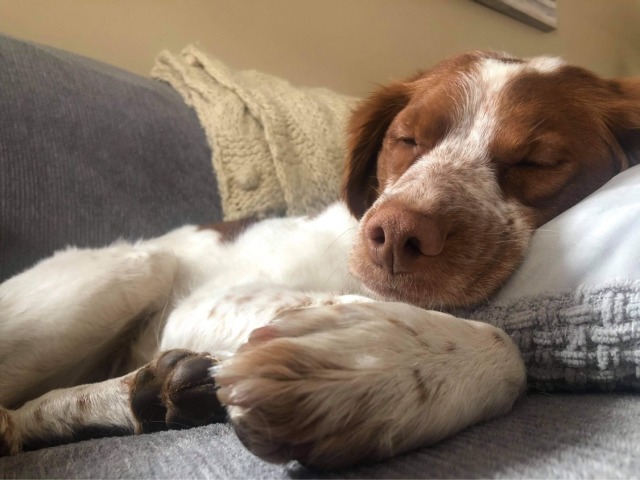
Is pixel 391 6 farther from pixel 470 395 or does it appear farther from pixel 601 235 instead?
pixel 470 395

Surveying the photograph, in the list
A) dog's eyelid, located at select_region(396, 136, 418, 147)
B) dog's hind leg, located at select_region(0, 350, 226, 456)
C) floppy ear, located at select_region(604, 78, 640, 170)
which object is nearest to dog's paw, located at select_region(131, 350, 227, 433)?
dog's hind leg, located at select_region(0, 350, 226, 456)

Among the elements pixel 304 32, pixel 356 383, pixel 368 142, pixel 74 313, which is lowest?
pixel 74 313

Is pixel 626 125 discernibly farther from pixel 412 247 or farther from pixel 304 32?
pixel 304 32

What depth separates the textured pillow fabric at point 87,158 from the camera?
1.66 m

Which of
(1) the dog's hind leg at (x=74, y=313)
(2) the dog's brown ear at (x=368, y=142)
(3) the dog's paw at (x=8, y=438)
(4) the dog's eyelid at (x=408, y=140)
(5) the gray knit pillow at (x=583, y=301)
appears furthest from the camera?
(2) the dog's brown ear at (x=368, y=142)

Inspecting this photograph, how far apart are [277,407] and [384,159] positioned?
40.3 inches

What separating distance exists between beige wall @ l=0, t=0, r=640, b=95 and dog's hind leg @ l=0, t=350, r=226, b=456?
1562 mm

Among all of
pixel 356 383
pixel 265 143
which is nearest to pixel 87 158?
pixel 265 143

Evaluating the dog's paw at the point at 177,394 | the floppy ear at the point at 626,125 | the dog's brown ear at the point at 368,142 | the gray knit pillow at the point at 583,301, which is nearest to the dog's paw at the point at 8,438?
the dog's paw at the point at 177,394

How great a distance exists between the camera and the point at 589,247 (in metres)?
0.88

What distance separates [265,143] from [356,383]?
148cm

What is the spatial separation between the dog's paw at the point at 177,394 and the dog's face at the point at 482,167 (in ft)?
1.17

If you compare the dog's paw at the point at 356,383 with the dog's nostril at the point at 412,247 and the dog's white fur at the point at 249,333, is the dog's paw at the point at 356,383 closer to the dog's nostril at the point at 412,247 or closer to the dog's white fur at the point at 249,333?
the dog's white fur at the point at 249,333

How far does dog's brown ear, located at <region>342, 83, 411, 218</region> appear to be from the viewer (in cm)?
165
